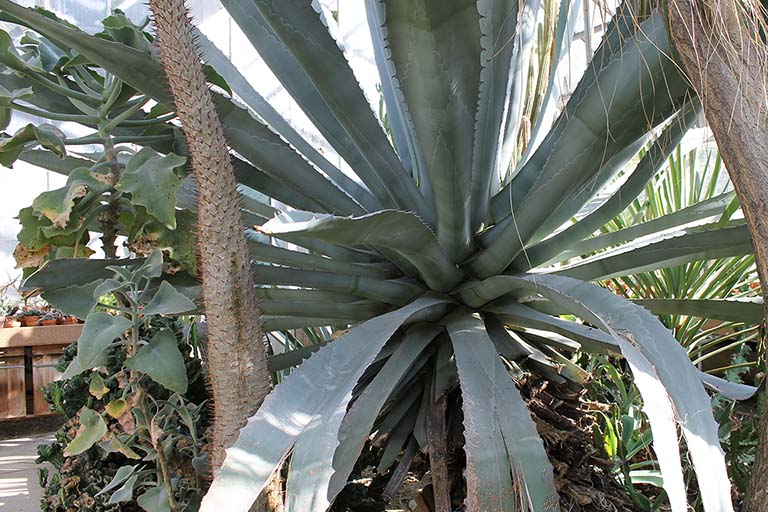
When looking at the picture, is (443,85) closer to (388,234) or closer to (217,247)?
(388,234)

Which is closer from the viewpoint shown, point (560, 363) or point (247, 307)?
point (247, 307)

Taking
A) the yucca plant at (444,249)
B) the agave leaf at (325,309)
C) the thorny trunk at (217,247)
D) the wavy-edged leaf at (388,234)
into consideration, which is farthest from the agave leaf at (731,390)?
the thorny trunk at (217,247)

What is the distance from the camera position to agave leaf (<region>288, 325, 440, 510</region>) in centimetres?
62

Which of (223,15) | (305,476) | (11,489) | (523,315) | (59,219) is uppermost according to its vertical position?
(223,15)

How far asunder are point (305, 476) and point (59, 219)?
0.46 meters

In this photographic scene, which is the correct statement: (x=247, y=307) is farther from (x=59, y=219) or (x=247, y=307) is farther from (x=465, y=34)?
(x=465, y=34)

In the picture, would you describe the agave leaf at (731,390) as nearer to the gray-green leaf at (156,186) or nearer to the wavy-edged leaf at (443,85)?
the wavy-edged leaf at (443,85)

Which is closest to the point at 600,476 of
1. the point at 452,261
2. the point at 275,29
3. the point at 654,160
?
the point at 452,261

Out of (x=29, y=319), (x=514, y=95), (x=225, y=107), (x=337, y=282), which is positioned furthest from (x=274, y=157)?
(x=29, y=319)

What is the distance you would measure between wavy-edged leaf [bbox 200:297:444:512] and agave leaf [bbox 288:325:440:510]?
11mm

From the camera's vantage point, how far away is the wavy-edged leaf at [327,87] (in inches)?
35.6

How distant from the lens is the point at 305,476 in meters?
0.63

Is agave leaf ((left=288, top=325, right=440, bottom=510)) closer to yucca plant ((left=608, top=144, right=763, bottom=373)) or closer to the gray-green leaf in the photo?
the gray-green leaf

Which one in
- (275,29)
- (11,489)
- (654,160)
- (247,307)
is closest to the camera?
(247,307)
